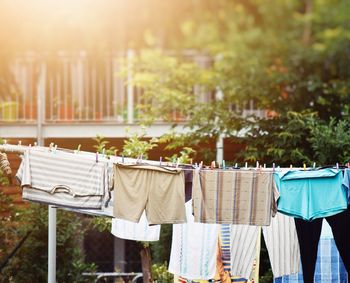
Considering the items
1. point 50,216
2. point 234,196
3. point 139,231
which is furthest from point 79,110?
point 234,196

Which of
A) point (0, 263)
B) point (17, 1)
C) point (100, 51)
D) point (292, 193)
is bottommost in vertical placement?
point (0, 263)

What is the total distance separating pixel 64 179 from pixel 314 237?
2.36 meters

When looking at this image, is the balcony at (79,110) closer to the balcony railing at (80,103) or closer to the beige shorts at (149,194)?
the balcony railing at (80,103)

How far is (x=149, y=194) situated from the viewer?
605 cm

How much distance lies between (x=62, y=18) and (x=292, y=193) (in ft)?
14.8

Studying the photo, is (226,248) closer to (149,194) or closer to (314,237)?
(314,237)

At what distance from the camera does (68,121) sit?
391 inches

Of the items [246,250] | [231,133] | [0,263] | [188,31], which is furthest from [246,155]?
[188,31]

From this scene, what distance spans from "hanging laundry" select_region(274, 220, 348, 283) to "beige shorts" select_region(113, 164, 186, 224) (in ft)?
4.92

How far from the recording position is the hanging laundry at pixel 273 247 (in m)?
6.61

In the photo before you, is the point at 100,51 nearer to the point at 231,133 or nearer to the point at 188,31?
the point at 188,31

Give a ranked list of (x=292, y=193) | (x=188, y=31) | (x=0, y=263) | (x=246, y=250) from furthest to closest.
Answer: (x=0, y=263), (x=246, y=250), (x=292, y=193), (x=188, y=31)

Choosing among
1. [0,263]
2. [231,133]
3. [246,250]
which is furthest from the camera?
[231,133]

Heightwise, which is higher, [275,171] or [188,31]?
[188,31]
